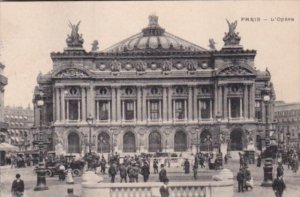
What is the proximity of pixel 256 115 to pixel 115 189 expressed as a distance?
47064 mm

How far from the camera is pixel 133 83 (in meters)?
62.2

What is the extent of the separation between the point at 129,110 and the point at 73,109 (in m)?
5.71

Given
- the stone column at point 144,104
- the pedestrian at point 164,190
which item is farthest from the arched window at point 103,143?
the pedestrian at point 164,190

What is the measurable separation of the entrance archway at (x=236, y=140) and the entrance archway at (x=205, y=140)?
219cm

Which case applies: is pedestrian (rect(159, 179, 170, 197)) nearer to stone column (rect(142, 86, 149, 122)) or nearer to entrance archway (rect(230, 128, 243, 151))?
entrance archway (rect(230, 128, 243, 151))

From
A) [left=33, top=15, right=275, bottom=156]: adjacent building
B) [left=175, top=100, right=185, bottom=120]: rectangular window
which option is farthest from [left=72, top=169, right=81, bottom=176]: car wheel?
[left=175, top=100, right=185, bottom=120]: rectangular window

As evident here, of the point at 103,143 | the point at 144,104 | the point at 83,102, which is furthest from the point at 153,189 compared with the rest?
the point at 144,104

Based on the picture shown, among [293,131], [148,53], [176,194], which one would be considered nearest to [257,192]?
[176,194]

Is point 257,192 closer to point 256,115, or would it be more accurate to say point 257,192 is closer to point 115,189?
point 115,189

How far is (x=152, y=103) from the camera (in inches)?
2477

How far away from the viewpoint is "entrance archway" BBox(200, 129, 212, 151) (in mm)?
61406

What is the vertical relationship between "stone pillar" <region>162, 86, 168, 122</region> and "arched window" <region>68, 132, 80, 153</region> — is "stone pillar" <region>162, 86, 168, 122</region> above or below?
above

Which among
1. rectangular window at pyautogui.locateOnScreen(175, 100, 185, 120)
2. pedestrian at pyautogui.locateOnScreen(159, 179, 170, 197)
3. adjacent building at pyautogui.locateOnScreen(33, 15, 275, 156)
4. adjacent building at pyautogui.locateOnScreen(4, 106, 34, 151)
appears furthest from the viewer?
adjacent building at pyautogui.locateOnScreen(4, 106, 34, 151)

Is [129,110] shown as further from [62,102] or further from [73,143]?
[62,102]
